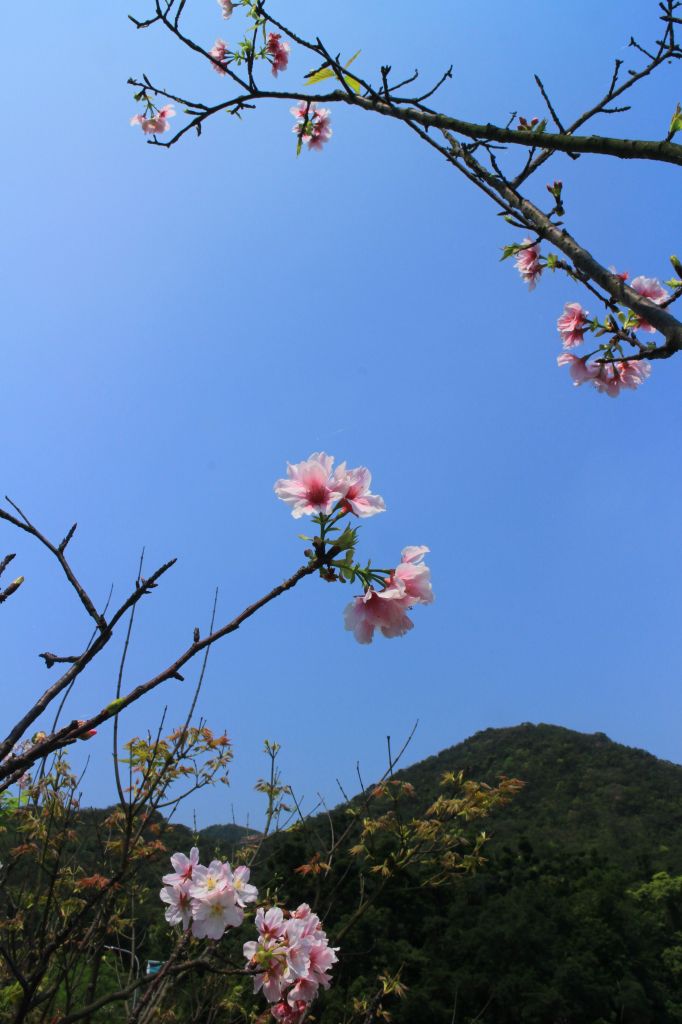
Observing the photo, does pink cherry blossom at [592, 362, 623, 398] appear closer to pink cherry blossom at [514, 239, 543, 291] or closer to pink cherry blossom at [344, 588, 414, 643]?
pink cherry blossom at [514, 239, 543, 291]

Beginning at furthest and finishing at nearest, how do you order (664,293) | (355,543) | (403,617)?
(664,293)
(403,617)
(355,543)

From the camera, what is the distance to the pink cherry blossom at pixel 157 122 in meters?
3.69

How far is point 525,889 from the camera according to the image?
1395 cm

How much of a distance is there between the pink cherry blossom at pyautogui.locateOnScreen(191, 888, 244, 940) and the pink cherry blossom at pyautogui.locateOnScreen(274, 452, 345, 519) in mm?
1271

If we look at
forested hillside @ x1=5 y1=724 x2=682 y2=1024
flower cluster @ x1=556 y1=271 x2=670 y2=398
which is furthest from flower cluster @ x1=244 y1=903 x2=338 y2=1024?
forested hillside @ x1=5 y1=724 x2=682 y2=1024

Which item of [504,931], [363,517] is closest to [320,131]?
[363,517]

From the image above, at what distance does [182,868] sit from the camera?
1.99 metres

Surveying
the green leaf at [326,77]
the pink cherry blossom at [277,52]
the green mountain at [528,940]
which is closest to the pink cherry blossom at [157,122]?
the pink cherry blossom at [277,52]

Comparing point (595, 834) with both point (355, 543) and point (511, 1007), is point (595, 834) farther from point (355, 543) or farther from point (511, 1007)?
point (355, 543)

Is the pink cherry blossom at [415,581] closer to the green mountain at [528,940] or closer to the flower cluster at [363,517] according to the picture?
the flower cluster at [363,517]

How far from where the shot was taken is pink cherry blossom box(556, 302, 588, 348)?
2.70 m

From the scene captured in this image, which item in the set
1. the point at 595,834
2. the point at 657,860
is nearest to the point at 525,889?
the point at 657,860

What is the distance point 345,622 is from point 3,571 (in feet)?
2.02

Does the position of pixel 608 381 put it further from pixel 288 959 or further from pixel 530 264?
pixel 288 959
